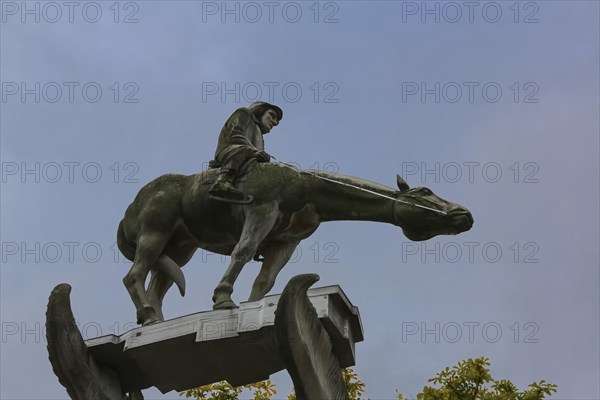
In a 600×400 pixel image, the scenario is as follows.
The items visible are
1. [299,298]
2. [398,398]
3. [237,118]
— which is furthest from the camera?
[398,398]

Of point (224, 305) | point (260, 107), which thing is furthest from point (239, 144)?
point (224, 305)

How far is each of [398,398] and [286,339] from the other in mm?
6184

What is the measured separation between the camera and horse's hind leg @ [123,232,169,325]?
1298 centimetres

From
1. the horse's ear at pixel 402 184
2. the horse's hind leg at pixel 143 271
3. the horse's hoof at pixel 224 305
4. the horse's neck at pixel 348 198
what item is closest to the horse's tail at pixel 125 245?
the horse's hind leg at pixel 143 271

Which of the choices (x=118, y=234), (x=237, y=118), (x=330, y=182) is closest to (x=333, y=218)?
(x=330, y=182)

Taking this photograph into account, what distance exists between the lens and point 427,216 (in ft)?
41.9

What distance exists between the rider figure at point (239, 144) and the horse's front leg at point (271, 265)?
0.72m

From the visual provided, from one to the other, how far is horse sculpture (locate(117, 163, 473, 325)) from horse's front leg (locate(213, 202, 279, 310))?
0.03 ft

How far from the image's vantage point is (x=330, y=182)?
43.1ft

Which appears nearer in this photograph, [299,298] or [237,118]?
[299,298]

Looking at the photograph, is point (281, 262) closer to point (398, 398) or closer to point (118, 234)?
point (118, 234)

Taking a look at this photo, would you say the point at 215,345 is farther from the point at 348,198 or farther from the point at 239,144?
the point at 239,144

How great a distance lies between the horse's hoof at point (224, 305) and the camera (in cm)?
1248

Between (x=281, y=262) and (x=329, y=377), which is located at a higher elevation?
(x=281, y=262)
